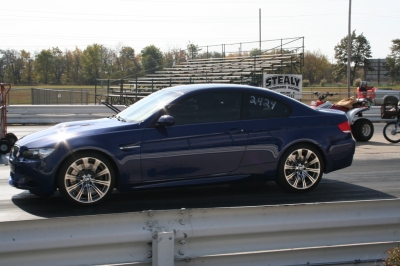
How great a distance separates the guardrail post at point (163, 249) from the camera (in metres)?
3.90

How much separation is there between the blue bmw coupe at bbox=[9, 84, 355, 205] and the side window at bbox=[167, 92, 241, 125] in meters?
0.01

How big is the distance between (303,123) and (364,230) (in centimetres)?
321

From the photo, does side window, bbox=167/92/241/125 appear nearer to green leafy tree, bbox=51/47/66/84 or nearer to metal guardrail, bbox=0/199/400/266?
metal guardrail, bbox=0/199/400/266

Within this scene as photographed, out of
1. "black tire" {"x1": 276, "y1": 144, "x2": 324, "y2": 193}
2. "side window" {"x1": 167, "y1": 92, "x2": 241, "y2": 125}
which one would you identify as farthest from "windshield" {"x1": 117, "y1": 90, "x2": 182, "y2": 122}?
"black tire" {"x1": 276, "y1": 144, "x2": 324, "y2": 193}

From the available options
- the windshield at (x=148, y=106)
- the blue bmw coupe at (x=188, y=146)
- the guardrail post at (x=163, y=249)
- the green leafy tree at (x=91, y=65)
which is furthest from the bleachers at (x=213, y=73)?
the green leafy tree at (x=91, y=65)

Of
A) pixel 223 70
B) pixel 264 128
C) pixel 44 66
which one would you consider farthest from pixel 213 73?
pixel 44 66

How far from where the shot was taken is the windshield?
277 inches

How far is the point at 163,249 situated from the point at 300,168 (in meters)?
3.90

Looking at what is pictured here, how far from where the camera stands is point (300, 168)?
293 inches

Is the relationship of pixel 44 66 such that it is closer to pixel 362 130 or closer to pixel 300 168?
pixel 362 130

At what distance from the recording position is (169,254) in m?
3.92

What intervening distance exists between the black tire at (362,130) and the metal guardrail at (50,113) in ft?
31.4

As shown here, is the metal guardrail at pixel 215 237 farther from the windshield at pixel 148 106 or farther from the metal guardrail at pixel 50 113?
the metal guardrail at pixel 50 113

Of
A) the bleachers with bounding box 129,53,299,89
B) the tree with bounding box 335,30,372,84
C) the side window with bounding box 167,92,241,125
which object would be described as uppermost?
the tree with bounding box 335,30,372,84
